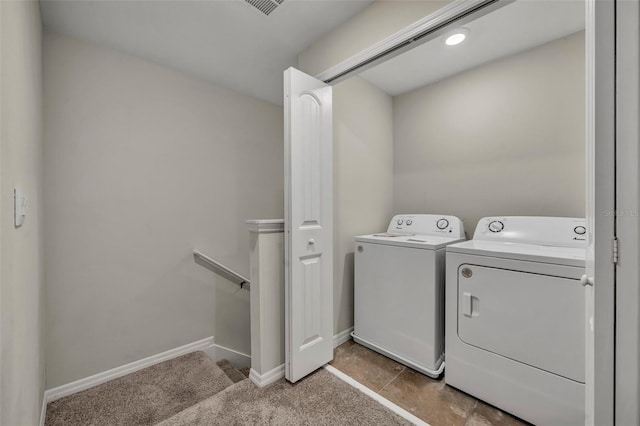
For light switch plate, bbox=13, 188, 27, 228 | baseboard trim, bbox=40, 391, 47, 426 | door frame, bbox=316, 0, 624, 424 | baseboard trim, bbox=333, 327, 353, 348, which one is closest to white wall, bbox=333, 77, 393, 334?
baseboard trim, bbox=333, 327, 353, 348

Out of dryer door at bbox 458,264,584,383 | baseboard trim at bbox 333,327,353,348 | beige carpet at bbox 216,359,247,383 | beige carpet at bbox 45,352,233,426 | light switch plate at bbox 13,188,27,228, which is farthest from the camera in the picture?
beige carpet at bbox 216,359,247,383

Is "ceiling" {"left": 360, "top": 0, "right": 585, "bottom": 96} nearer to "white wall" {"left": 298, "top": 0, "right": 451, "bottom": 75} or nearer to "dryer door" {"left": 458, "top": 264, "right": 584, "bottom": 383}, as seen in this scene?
"white wall" {"left": 298, "top": 0, "right": 451, "bottom": 75}

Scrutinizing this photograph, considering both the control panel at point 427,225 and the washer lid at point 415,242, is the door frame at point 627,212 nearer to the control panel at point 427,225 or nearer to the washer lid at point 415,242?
the washer lid at point 415,242

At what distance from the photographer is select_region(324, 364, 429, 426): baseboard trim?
4.35ft

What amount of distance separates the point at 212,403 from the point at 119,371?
994 mm

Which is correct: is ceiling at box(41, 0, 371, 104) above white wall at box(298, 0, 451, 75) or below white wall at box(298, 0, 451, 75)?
above

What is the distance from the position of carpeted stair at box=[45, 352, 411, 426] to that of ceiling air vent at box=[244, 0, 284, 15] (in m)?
2.35

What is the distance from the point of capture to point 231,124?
2.55 m

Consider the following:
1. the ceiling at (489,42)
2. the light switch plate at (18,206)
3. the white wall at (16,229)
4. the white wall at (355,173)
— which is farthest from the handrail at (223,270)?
the ceiling at (489,42)

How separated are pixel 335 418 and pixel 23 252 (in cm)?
160

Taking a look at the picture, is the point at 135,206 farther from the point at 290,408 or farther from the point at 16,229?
the point at 290,408

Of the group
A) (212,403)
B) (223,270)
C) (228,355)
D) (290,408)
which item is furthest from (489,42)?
(228,355)

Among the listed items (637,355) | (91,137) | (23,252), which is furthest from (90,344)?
(637,355)

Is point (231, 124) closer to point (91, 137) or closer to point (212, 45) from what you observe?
point (212, 45)
